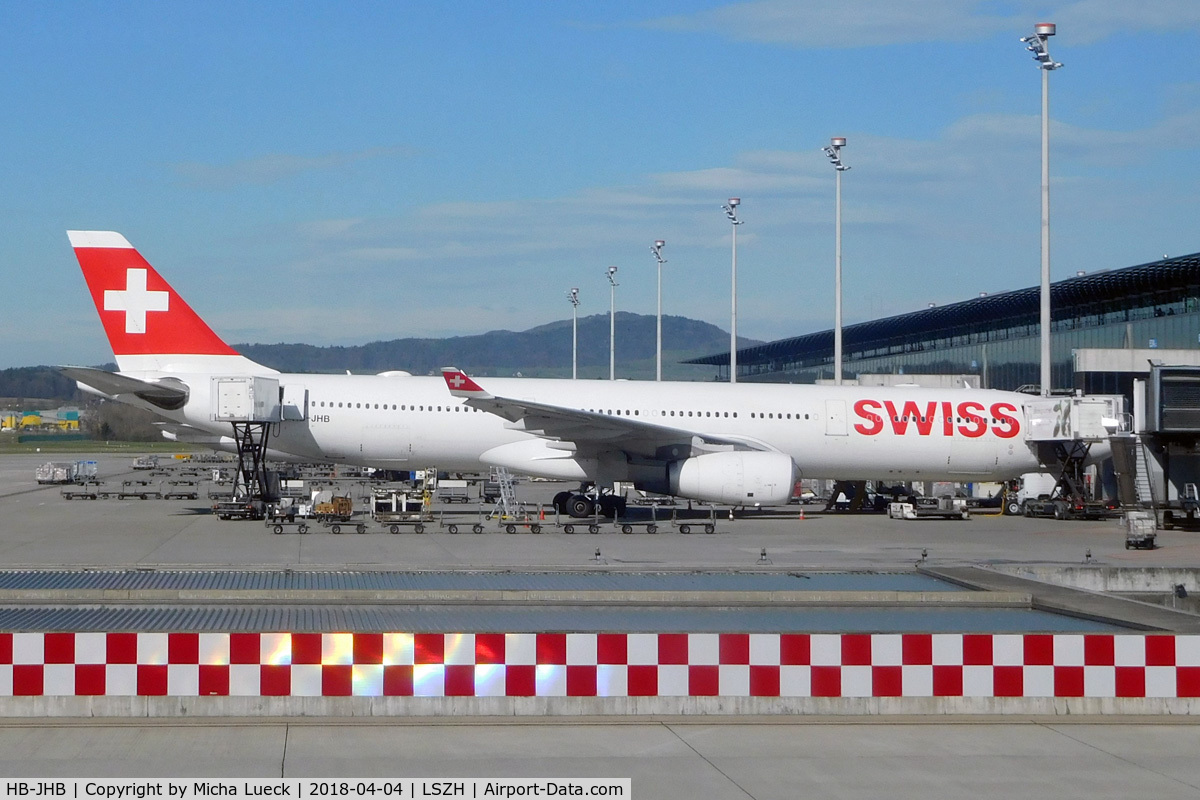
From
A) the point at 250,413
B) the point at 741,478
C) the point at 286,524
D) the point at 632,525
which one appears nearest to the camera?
the point at 632,525

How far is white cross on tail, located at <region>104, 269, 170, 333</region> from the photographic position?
102ft

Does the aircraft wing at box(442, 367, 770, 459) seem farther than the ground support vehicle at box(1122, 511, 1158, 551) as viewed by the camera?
Yes

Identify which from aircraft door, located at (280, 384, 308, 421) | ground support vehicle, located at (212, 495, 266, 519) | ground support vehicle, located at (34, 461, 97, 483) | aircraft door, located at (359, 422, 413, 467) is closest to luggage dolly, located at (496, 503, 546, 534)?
aircraft door, located at (359, 422, 413, 467)

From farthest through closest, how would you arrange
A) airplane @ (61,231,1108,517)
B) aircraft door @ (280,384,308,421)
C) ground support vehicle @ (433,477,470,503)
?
ground support vehicle @ (433,477,470,503)
aircraft door @ (280,384,308,421)
airplane @ (61,231,1108,517)

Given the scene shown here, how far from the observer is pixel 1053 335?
2360 inches

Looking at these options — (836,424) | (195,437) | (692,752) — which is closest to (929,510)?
(836,424)

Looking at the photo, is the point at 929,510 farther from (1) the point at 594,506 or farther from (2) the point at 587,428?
(2) the point at 587,428

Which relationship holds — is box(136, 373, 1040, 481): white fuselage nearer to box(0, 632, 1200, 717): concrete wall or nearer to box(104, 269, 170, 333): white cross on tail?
box(104, 269, 170, 333): white cross on tail

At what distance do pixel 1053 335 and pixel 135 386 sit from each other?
44.3 m

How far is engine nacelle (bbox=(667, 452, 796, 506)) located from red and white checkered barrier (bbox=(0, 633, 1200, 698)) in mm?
18956

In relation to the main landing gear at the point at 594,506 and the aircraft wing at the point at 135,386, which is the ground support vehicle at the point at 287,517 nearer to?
the aircraft wing at the point at 135,386

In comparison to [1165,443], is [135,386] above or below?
above

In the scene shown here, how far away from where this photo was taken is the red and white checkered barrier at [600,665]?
8.49 metres

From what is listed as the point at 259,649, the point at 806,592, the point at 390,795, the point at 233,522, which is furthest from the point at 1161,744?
the point at 233,522
